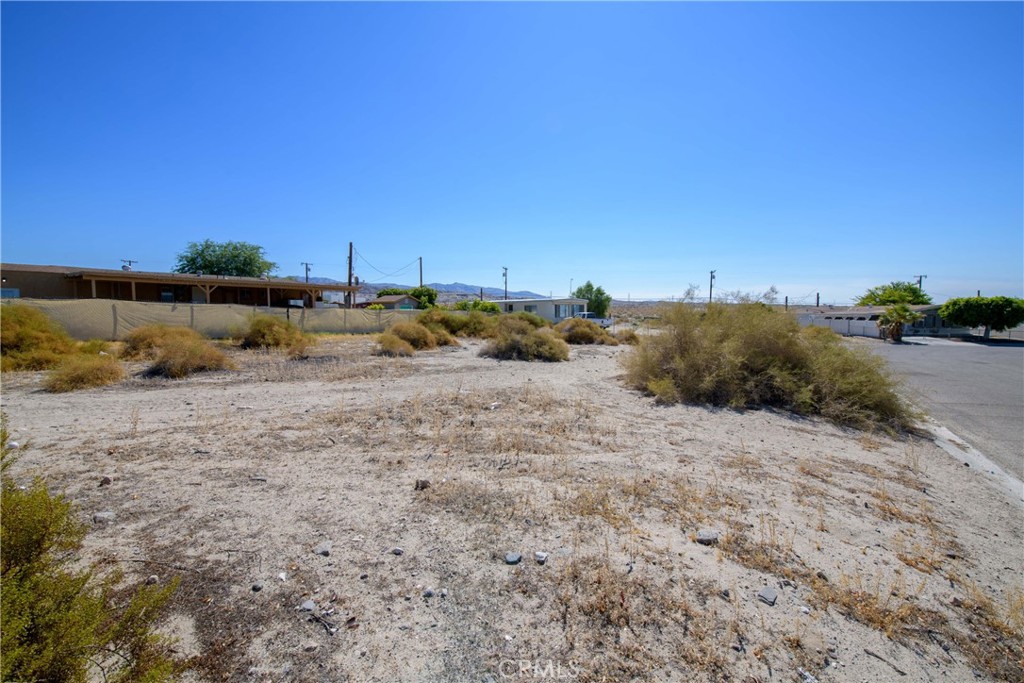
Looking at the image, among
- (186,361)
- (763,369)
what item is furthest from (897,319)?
(186,361)

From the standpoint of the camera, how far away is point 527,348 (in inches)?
704

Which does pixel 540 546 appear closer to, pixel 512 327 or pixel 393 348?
pixel 393 348

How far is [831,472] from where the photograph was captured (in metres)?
5.98

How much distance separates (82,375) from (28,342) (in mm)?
4650

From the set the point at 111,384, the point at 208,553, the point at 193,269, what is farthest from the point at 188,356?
the point at 193,269

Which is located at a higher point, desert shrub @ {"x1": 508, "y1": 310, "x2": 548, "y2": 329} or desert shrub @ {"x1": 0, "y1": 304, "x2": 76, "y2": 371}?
desert shrub @ {"x1": 508, "y1": 310, "x2": 548, "y2": 329}

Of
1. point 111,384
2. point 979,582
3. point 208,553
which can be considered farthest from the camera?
point 111,384

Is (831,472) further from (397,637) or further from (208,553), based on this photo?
(208,553)

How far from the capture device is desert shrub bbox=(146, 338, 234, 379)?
11.6m

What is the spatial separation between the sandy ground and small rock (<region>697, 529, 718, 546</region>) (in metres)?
0.02

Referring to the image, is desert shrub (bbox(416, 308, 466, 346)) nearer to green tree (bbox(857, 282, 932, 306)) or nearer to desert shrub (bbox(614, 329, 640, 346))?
desert shrub (bbox(614, 329, 640, 346))

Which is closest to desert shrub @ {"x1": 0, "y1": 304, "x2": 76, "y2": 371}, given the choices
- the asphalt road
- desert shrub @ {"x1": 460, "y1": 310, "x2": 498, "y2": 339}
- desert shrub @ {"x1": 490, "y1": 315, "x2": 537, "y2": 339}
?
desert shrub @ {"x1": 490, "y1": 315, "x2": 537, "y2": 339}

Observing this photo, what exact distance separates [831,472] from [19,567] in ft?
24.4

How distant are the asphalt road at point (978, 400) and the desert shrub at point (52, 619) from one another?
32.8 ft
